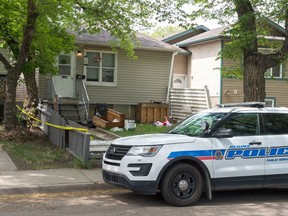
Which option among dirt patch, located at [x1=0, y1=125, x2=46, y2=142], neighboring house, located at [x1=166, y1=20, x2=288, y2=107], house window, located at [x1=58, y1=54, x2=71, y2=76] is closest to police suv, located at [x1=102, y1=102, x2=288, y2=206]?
dirt patch, located at [x1=0, y1=125, x2=46, y2=142]

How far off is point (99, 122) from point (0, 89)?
14.9ft

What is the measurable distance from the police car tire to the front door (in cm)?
1262

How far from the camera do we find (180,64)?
2661cm

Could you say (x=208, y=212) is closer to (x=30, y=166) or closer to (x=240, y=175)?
(x=240, y=175)

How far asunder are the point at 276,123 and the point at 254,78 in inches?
152

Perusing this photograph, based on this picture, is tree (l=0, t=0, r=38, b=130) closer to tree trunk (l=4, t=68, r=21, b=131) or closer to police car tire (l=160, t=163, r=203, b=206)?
tree trunk (l=4, t=68, r=21, b=131)

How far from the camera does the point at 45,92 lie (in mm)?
19297

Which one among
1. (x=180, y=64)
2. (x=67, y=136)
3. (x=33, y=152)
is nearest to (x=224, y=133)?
(x=67, y=136)

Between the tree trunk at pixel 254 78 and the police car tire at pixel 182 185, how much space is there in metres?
5.13

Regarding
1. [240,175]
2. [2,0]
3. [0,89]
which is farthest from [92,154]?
[0,89]

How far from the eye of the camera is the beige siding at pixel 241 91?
879 inches

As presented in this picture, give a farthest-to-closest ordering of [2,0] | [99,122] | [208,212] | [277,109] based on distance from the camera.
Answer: [99,122], [2,0], [277,109], [208,212]

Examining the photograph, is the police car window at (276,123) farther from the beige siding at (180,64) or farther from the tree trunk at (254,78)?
the beige siding at (180,64)

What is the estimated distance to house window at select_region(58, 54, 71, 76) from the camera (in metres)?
19.6
